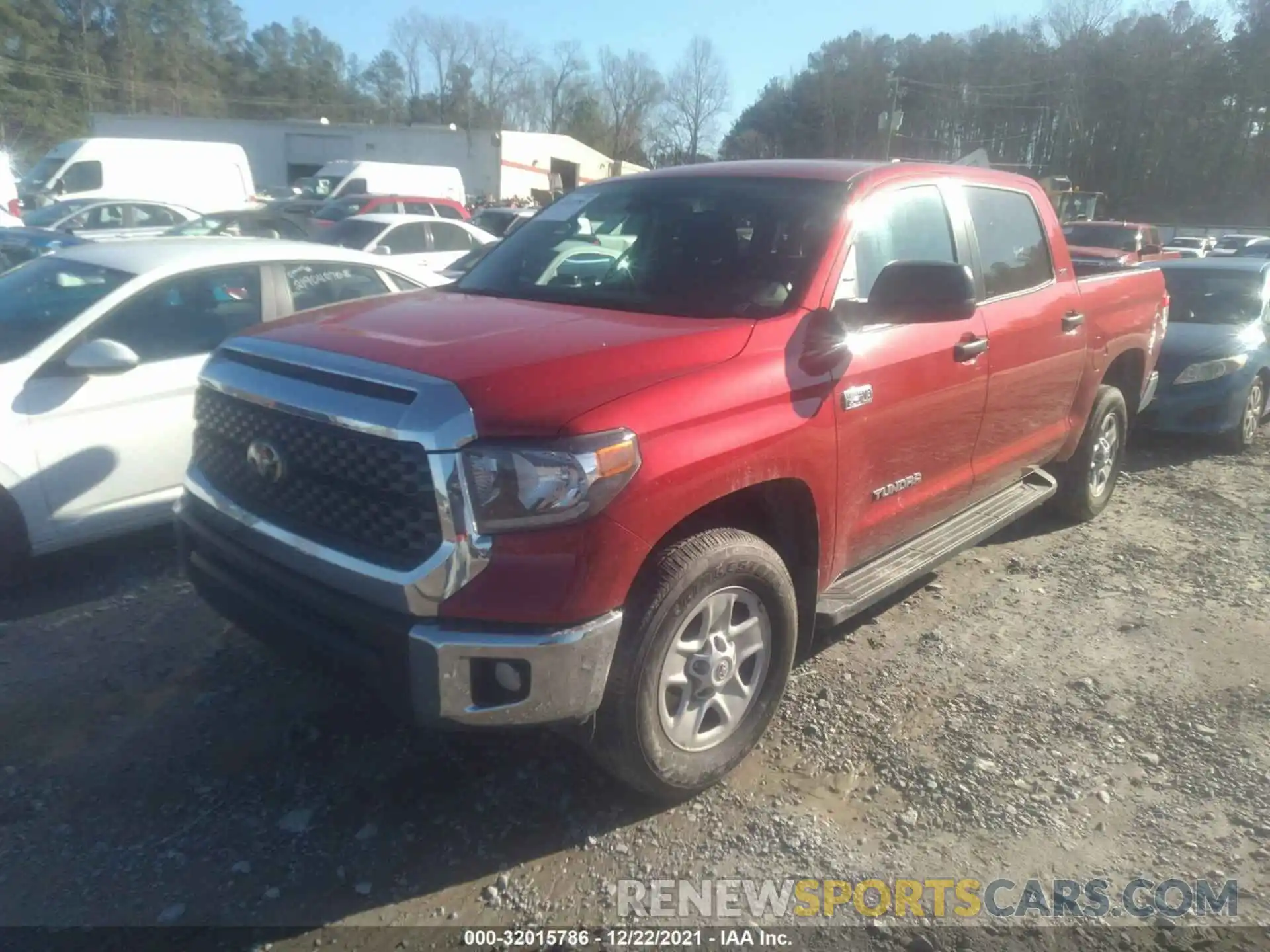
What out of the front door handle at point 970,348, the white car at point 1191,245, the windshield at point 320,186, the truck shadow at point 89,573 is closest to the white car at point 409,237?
the truck shadow at point 89,573

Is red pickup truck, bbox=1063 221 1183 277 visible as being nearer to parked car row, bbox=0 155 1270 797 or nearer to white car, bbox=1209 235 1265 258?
white car, bbox=1209 235 1265 258

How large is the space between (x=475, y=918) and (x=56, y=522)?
2956 mm

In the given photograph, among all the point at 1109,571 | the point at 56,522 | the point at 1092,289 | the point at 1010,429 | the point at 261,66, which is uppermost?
the point at 261,66

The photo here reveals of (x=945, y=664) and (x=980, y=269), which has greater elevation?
(x=980, y=269)

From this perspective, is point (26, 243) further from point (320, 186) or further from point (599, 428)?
point (320, 186)

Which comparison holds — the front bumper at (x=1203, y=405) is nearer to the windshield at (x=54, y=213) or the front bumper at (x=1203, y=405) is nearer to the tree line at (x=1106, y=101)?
the windshield at (x=54, y=213)

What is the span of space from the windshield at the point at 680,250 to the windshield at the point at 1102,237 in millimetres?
15605

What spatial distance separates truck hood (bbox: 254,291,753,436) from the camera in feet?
8.44

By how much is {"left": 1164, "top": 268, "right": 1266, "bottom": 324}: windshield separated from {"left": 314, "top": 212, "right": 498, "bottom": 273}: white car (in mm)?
8572

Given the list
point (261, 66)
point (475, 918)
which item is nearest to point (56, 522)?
point (475, 918)

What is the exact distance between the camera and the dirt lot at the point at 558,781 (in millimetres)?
2781

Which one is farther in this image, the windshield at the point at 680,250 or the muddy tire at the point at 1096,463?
the muddy tire at the point at 1096,463

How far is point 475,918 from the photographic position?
2646mm

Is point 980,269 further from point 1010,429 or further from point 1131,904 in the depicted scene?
point 1131,904
